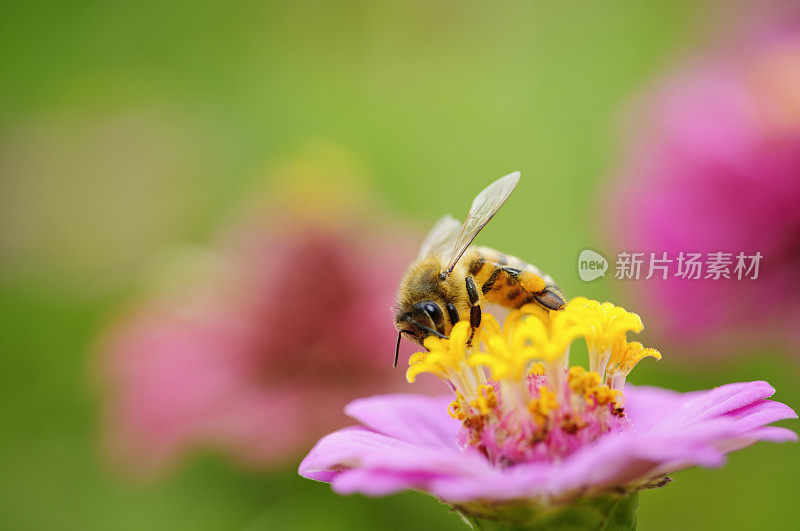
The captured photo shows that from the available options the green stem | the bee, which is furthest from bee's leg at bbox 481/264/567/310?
the green stem

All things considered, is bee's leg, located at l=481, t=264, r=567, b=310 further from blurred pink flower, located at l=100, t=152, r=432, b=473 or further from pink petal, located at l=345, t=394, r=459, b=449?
blurred pink flower, located at l=100, t=152, r=432, b=473

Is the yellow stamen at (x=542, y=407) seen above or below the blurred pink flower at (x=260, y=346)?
below

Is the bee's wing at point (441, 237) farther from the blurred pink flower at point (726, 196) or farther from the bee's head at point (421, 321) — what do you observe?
the blurred pink flower at point (726, 196)

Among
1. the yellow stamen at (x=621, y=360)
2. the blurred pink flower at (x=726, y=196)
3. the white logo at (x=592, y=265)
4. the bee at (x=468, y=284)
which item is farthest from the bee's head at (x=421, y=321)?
the blurred pink flower at (x=726, y=196)

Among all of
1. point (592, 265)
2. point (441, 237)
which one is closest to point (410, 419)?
point (441, 237)

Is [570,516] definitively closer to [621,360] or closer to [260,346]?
[621,360]

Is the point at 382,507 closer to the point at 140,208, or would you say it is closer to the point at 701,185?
the point at 701,185

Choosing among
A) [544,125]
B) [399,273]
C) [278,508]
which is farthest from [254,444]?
[544,125]
